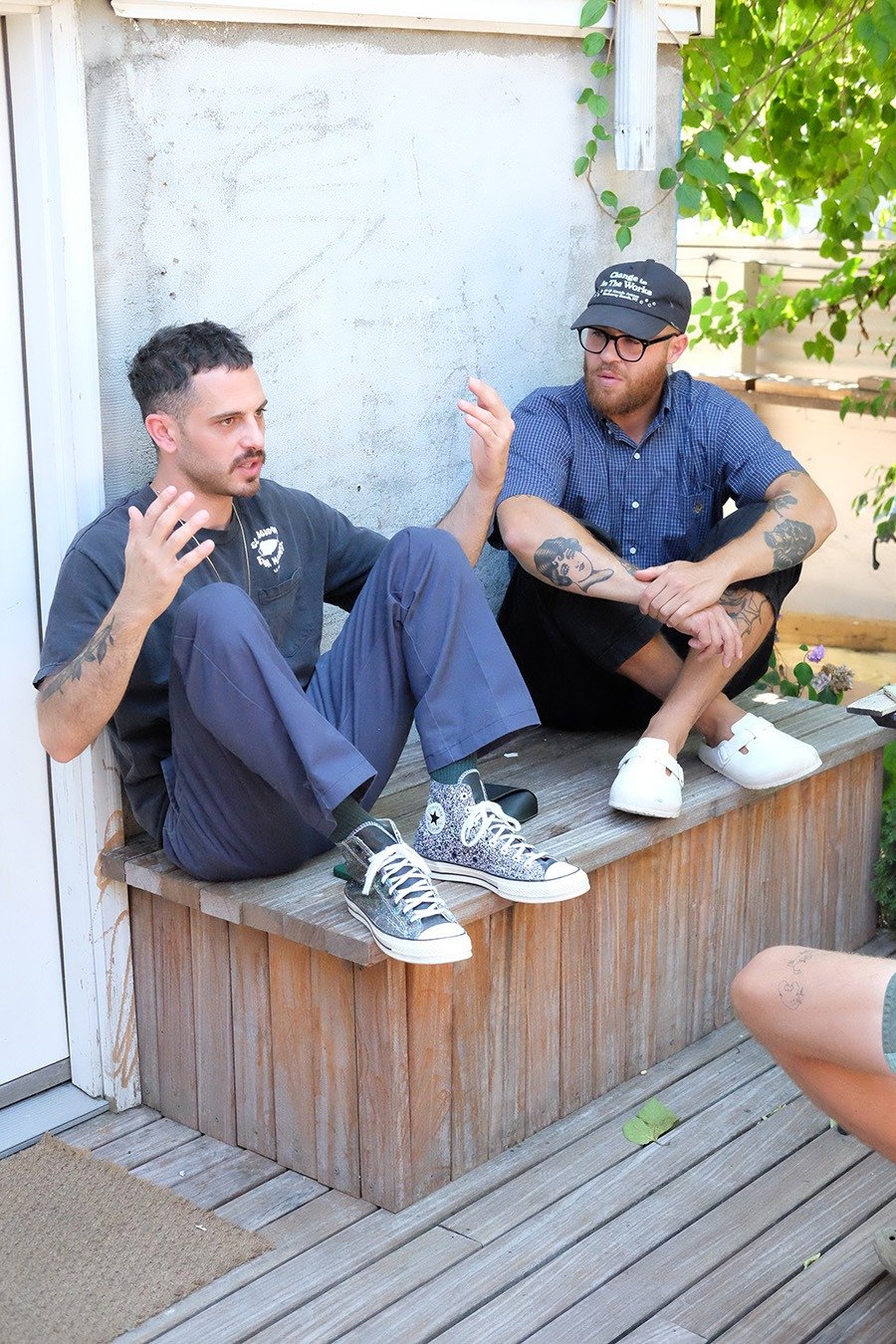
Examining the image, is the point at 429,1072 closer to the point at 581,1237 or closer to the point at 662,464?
the point at 581,1237

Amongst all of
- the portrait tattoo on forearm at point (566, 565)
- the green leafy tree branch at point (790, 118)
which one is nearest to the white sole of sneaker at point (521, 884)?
the portrait tattoo on forearm at point (566, 565)

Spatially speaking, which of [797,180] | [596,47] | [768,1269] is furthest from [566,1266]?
[797,180]

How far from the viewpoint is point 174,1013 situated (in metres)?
2.87

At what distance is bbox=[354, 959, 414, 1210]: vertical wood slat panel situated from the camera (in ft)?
8.20

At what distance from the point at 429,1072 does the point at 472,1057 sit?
12 cm

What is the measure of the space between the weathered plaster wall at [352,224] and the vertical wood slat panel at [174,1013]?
79 cm

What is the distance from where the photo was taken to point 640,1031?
312cm

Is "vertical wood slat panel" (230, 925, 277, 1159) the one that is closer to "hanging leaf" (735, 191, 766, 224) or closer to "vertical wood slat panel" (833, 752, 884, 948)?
"vertical wood slat panel" (833, 752, 884, 948)

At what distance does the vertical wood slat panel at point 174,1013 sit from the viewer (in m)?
2.81

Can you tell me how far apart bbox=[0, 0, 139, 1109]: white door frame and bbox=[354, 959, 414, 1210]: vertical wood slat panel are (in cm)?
59

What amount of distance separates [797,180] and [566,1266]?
3623 millimetres

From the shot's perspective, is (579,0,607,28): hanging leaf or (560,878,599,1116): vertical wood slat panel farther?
(579,0,607,28): hanging leaf

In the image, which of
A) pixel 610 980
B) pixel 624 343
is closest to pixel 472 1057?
pixel 610 980

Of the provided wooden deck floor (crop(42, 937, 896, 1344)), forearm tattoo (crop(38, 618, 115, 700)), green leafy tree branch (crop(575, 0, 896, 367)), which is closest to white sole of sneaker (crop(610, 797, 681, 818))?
wooden deck floor (crop(42, 937, 896, 1344))
